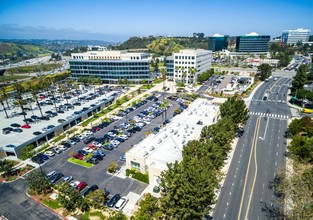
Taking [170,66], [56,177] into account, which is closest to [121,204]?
[56,177]

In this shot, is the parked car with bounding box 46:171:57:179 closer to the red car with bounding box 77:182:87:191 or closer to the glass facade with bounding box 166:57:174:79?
the red car with bounding box 77:182:87:191

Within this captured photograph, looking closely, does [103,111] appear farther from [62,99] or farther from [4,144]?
[4,144]

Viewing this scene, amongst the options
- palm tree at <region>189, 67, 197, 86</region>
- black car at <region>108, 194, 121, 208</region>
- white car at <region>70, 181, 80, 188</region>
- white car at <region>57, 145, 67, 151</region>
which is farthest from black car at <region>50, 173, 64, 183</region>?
palm tree at <region>189, 67, 197, 86</region>

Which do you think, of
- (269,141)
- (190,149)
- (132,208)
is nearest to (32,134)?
(132,208)

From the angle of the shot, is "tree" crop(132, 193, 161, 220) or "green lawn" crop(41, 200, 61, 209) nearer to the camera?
"tree" crop(132, 193, 161, 220)

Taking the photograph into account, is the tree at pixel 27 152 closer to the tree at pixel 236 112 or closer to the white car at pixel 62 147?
the white car at pixel 62 147

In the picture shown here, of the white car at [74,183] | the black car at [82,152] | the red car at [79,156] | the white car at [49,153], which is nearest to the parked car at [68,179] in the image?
the white car at [74,183]
